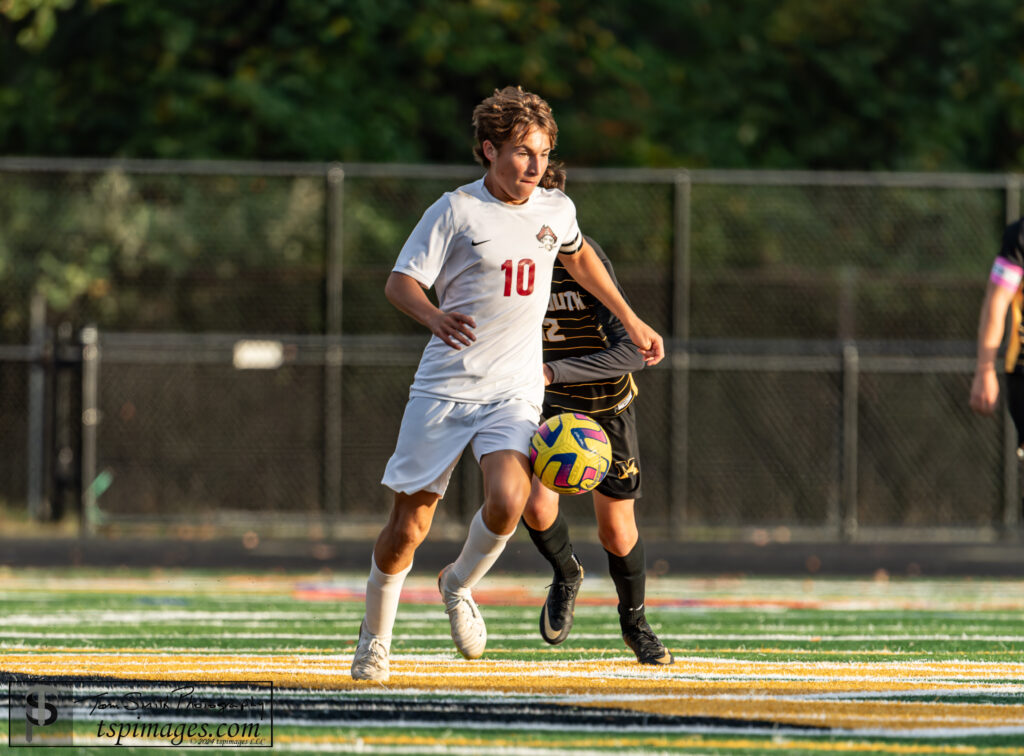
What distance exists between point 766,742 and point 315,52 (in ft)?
55.9

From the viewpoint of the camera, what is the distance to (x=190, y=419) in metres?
18.6

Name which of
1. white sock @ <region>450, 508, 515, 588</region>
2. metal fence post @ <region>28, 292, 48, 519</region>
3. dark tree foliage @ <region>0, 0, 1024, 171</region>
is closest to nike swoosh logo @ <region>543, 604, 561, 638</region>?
white sock @ <region>450, 508, 515, 588</region>

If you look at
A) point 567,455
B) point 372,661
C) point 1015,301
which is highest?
point 1015,301

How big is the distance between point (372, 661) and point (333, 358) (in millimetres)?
11045

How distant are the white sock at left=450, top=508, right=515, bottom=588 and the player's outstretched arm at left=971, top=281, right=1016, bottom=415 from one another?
2504 millimetres

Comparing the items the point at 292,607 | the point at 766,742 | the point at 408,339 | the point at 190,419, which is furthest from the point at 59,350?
the point at 766,742

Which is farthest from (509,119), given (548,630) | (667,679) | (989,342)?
(989,342)

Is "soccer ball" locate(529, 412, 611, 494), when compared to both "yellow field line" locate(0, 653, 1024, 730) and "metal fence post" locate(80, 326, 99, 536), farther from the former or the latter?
"metal fence post" locate(80, 326, 99, 536)

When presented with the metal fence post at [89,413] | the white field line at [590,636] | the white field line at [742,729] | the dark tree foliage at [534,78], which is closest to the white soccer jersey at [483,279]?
the white field line at [742,729]

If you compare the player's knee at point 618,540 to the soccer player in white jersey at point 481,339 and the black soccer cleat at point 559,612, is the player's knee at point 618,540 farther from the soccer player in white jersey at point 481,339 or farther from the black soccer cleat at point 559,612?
the soccer player in white jersey at point 481,339

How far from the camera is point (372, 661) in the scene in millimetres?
7109

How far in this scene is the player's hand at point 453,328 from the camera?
269 inches

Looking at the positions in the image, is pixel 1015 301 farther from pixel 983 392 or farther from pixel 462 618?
pixel 462 618

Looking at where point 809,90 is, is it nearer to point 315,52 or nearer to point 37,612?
point 315,52
